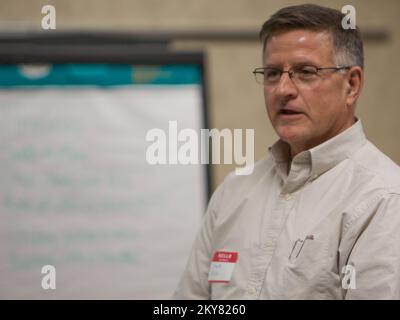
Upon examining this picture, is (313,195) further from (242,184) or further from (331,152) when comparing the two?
(242,184)

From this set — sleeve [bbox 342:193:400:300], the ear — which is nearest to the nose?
the ear

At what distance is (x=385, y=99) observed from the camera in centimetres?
217

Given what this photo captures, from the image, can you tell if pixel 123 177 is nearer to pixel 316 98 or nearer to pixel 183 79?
pixel 183 79

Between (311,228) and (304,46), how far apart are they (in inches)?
15.1

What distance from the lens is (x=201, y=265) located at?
1262mm

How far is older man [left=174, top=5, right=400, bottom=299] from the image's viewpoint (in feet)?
3.12

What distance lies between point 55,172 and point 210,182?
587mm

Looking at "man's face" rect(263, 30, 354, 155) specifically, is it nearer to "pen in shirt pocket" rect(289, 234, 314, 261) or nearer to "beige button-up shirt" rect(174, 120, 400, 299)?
"beige button-up shirt" rect(174, 120, 400, 299)

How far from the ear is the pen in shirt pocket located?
327 mm

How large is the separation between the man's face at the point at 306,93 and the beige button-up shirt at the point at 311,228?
0.17 feet

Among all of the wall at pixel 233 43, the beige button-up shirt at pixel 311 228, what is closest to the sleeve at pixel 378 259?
the beige button-up shirt at pixel 311 228

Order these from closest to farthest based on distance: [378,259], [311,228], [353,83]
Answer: [378,259]
[311,228]
[353,83]

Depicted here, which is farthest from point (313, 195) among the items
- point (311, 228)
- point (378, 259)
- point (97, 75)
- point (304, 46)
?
point (97, 75)
